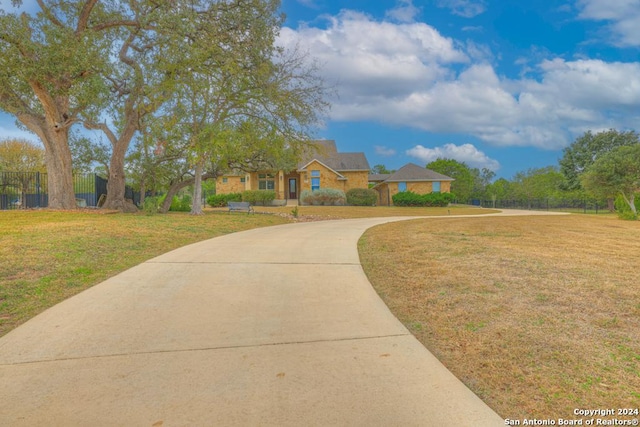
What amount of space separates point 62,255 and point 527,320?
7.68 metres

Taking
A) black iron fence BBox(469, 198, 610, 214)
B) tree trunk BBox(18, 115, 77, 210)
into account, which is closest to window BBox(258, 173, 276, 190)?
tree trunk BBox(18, 115, 77, 210)

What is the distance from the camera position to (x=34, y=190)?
24.2 m

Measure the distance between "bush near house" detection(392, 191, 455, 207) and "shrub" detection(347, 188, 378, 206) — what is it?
2511mm

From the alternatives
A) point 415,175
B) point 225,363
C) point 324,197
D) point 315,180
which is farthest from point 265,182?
point 225,363

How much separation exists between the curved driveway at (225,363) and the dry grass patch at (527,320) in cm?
30

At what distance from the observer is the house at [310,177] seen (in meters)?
35.3

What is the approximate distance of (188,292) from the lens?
16.5 ft

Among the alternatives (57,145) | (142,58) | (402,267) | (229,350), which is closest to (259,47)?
(142,58)

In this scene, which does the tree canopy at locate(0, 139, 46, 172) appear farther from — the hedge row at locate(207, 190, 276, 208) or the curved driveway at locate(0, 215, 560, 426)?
the curved driveway at locate(0, 215, 560, 426)

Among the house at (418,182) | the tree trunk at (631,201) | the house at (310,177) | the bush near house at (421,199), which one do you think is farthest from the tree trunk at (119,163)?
the tree trunk at (631,201)

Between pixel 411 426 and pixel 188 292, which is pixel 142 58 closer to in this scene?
pixel 188 292

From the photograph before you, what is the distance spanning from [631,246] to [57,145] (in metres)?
20.7

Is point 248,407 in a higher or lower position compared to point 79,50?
lower

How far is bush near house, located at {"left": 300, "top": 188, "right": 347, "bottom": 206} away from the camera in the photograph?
3252 cm
